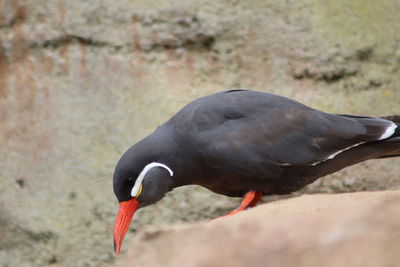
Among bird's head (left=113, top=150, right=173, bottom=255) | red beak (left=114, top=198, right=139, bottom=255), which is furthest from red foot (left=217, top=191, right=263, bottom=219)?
red beak (left=114, top=198, right=139, bottom=255)

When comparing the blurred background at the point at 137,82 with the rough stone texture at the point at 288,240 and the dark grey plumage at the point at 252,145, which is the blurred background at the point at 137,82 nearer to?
the dark grey plumage at the point at 252,145

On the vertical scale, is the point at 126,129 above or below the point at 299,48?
below

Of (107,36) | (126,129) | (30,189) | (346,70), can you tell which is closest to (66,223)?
(30,189)

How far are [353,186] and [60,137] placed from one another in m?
2.14

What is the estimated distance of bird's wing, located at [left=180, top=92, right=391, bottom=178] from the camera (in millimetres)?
3926

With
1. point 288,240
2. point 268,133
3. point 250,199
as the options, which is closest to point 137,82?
point 268,133

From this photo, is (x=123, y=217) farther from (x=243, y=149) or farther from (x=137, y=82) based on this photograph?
(x=137, y=82)

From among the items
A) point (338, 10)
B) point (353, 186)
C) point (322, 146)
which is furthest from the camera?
point (338, 10)

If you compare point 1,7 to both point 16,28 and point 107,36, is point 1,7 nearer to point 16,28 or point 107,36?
point 16,28

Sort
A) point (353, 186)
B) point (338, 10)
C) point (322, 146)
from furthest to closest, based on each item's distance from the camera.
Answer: point (338, 10), point (353, 186), point (322, 146)

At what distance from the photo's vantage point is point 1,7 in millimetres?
6008

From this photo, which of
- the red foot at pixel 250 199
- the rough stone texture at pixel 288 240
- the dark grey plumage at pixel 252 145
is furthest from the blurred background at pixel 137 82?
the rough stone texture at pixel 288 240

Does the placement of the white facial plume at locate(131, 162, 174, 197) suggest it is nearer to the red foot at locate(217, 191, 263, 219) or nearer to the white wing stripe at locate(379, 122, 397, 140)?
the red foot at locate(217, 191, 263, 219)

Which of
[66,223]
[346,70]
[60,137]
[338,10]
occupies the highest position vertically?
[338,10]
